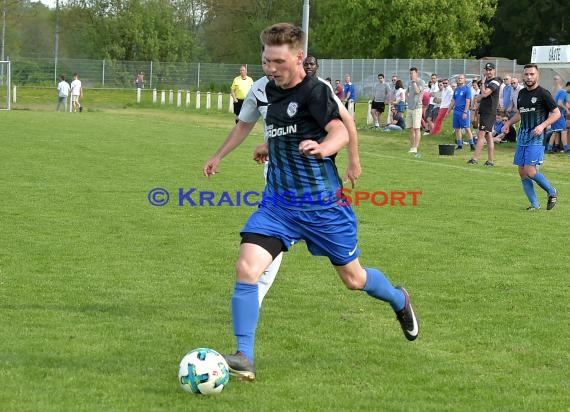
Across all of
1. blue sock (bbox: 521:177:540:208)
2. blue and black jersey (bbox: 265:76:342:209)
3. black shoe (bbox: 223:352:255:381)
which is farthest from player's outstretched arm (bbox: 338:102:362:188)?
blue sock (bbox: 521:177:540:208)

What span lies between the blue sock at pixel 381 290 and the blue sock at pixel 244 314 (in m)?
0.90

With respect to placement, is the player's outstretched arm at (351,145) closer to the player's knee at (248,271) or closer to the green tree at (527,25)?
the player's knee at (248,271)

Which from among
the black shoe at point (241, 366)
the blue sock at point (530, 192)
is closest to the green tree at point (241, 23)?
the blue sock at point (530, 192)

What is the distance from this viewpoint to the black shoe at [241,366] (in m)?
5.28

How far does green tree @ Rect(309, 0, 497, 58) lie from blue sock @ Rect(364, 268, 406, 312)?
57.3m

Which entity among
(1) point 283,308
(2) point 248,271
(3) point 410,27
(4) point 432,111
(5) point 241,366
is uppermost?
(3) point 410,27

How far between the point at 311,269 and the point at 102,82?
52.5m

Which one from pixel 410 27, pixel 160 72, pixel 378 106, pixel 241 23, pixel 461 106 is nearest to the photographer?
pixel 461 106

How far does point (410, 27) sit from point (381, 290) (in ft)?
192

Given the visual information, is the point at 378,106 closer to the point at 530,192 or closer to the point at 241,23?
the point at 530,192

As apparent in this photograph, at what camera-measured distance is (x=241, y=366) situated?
17.4 feet

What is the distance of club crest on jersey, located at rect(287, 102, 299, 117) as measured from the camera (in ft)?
18.7

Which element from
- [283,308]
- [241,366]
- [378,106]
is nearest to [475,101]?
[378,106]

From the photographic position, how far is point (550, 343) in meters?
6.46
